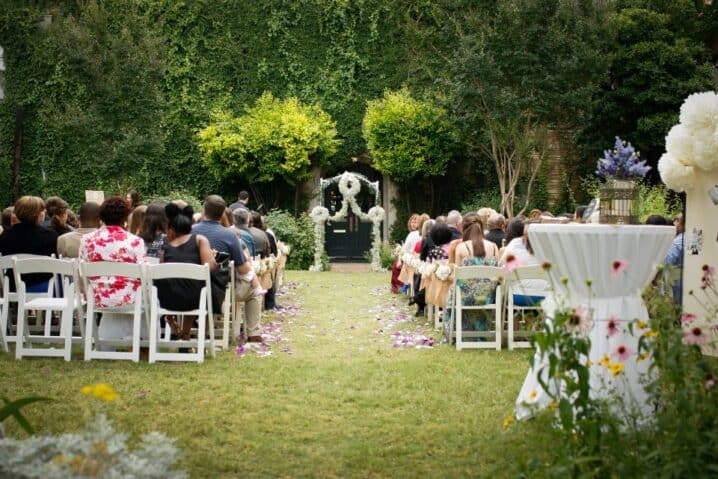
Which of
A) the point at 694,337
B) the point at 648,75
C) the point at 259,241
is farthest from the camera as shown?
the point at 648,75

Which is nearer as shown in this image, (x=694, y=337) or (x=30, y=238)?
(x=694, y=337)

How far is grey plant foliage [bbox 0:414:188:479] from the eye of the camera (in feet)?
8.48

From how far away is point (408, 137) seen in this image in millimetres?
22438

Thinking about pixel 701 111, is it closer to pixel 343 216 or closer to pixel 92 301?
pixel 92 301

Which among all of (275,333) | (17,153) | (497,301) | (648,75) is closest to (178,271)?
(275,333)

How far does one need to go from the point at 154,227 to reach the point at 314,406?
3.53 m

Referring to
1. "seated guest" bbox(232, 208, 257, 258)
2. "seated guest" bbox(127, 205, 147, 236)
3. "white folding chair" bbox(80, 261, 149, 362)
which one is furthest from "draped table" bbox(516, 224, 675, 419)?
"seated guest" bbox(232, 208, 257, 258)

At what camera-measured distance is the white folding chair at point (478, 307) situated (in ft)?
27.5

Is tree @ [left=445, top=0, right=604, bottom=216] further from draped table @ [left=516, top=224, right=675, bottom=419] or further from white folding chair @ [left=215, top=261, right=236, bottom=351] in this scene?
draped table @ [left=516, top=224, right=675, bottom=419]

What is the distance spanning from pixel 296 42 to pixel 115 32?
499cm

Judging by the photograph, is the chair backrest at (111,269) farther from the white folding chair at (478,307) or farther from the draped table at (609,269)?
the draped table at (609,269)

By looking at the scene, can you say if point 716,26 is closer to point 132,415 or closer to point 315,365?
point 132,415

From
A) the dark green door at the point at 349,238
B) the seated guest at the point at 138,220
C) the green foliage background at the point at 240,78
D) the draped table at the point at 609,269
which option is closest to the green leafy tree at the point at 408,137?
the green foliage background at the point at 240,78

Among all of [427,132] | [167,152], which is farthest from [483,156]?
[167,152]
